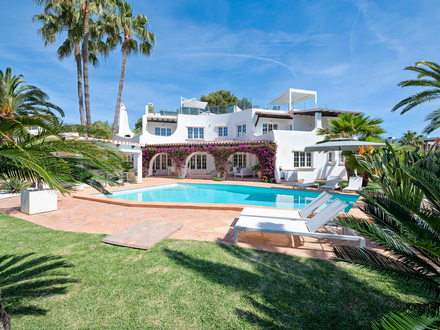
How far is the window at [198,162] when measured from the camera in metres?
22.9

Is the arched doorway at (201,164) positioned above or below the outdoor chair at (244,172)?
above

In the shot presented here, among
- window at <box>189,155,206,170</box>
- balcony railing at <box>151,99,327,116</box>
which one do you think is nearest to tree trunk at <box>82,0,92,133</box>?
balcony railing at <box>151,99,327,116</box>

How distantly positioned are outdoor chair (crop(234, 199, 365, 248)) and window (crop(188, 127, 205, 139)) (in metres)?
19.0

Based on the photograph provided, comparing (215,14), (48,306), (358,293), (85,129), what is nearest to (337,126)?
(215,14)

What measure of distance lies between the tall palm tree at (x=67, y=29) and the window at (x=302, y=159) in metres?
17.8

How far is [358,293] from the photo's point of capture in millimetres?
2779

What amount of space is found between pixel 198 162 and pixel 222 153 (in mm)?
6025

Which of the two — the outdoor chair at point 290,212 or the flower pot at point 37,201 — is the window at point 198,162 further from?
the outdoor chair at point 290,212

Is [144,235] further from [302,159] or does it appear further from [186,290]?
[302,159]

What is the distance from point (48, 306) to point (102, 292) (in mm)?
579

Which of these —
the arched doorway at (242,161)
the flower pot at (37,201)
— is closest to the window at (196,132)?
the arched doorway at (242,161)

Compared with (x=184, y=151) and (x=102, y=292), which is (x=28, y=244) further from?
(x=184, y=151)

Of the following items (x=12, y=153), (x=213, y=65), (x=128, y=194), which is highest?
(x=213, y=65)

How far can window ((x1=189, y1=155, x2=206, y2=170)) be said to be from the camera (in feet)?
75.2
